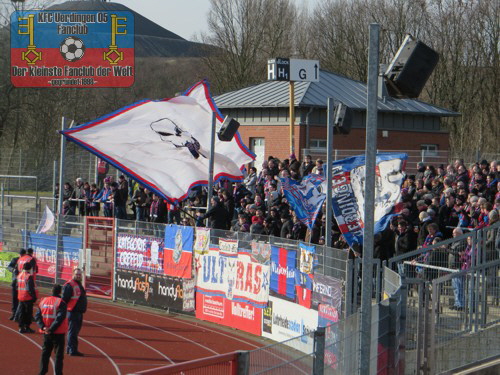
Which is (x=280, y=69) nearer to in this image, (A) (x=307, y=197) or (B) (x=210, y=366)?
(A) (x=307, y=197)

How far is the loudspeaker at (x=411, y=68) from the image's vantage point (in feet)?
30.7

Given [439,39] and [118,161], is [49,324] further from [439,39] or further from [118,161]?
[439,39]

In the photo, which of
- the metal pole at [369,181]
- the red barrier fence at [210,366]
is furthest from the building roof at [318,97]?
the red barrier fence at [210,366]

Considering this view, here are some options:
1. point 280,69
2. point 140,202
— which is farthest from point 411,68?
point 140,202

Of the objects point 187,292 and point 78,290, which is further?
point 187,292

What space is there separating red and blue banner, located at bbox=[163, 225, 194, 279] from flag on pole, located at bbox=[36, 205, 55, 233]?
6.05 metres

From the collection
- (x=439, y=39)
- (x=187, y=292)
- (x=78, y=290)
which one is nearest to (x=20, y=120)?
(x=439, y=39)

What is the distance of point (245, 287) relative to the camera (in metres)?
19.5

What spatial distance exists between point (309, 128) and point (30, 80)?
18.2m

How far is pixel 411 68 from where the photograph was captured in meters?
9.38

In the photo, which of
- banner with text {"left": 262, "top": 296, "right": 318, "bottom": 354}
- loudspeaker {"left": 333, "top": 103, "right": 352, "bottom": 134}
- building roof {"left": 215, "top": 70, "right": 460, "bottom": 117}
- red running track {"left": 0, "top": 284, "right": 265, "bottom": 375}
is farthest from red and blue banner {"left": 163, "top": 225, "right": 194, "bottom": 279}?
building roof {"left": 215, "top": 70, "right": 460, "bottom": 117}

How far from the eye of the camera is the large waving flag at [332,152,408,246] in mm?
15258

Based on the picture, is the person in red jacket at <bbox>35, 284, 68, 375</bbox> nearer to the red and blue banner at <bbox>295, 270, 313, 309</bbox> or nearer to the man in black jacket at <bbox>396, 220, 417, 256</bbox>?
the red and blue banner at <bbox>295, 270, 313, 309</bbox>

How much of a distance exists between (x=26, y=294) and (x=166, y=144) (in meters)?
6.81
